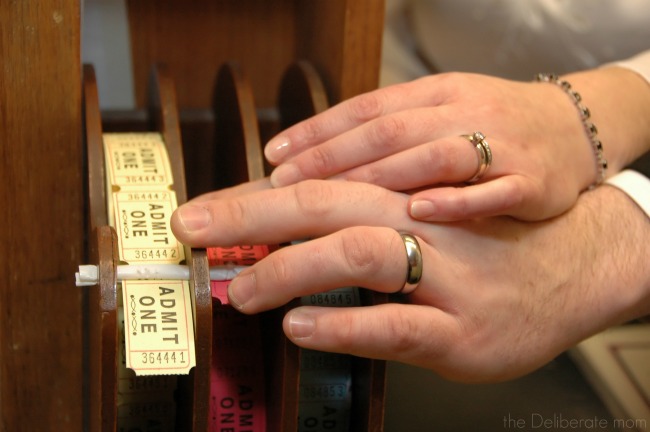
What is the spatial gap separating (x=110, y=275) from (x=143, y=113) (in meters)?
0.33

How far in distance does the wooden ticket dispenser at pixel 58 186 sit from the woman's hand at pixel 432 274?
6 centimetres

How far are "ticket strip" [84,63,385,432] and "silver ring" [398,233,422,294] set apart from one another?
0.03 m

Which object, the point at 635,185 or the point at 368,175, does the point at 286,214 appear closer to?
the point at 368,175

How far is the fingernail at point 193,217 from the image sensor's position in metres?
0.62

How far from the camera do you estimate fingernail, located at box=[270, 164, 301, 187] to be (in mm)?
683

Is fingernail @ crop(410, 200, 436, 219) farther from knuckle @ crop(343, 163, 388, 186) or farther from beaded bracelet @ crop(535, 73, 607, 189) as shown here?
beaded bracelet @ crop(535, 73, 607, 189)

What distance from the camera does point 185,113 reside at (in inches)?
36.2

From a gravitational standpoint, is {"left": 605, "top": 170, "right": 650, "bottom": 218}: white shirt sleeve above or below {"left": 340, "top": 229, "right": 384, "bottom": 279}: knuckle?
above

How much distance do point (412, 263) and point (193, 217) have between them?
6.4 inches

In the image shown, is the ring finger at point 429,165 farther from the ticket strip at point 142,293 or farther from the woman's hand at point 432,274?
the ticket strip at point 142,293

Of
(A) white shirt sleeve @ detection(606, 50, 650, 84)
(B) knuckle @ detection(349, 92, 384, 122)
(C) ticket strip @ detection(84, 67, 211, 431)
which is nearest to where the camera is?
(C) ticket strip @ detection(84, 67, 211, 431)

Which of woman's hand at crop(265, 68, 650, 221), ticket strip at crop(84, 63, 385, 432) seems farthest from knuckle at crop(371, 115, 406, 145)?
ticket strip at crop(84, 63, 385, 432)

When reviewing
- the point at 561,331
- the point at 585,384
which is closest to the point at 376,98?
the point at 561,331

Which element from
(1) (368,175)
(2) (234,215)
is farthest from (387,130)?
(2) (234,215)
